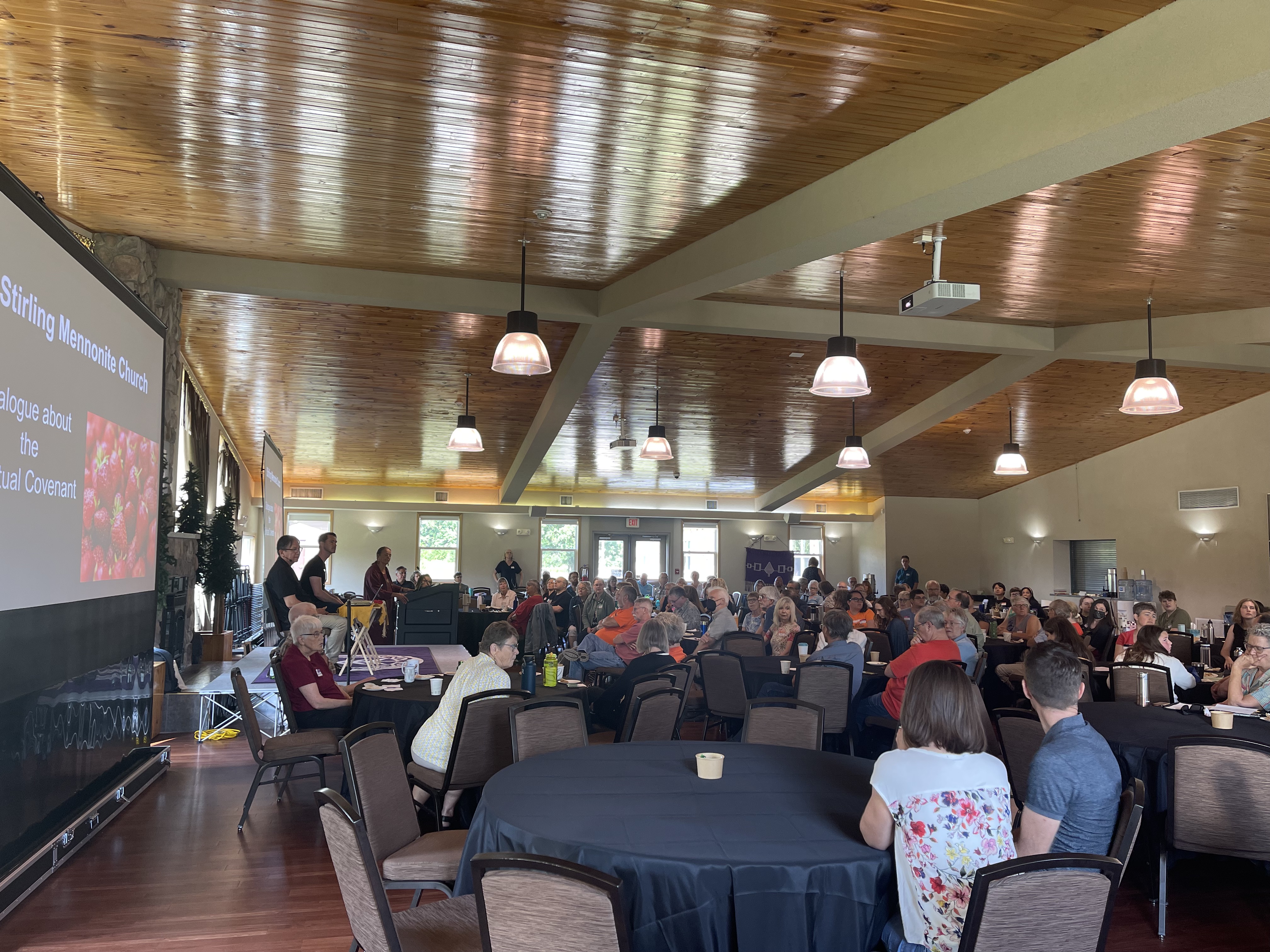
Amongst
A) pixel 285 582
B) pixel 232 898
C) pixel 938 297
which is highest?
pixel 938 297

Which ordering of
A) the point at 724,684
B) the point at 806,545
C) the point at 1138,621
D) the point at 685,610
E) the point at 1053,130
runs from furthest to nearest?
the point at 806,545 → the point at 685,610 → the point at 1138,621 → the point at 724,684 → the point at 1053,130

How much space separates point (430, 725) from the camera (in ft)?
13.3

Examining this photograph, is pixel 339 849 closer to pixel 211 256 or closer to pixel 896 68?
pixel 896 68

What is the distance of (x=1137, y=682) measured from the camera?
527 cm

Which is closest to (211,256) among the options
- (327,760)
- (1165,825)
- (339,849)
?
(327,760)

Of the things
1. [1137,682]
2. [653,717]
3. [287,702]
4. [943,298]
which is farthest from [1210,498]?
[287,702]

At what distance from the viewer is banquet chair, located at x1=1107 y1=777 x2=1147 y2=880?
7.66 feet

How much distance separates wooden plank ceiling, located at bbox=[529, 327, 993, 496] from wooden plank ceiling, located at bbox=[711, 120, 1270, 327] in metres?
1.29

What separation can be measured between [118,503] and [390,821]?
2.82 m

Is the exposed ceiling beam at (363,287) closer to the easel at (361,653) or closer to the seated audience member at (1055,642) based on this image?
the easel at (361,653)

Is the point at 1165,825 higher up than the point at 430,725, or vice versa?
the point at 430,725

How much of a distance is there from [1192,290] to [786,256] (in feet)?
12.5

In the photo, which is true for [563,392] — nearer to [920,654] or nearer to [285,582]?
[285,582]

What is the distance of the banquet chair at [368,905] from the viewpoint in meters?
2.07
